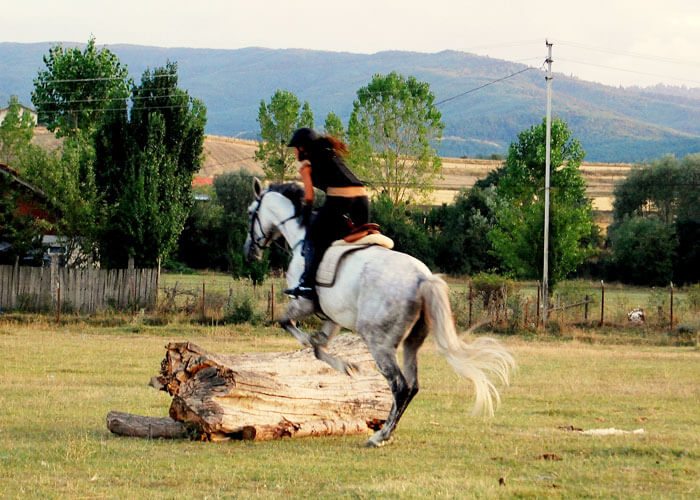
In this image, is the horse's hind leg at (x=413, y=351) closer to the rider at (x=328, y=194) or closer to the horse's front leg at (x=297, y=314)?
the horse's front leg at (x=297, y=314)

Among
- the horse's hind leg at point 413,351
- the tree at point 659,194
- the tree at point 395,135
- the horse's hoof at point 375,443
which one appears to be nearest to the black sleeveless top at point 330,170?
the horse's hind leg at point 413,351

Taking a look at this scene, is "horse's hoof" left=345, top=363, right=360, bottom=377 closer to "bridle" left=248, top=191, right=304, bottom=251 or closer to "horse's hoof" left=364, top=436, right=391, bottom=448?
"horse's hoof" left=364, top=436, right=391, bottom=448

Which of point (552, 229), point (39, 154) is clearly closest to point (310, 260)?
point (39, 154)

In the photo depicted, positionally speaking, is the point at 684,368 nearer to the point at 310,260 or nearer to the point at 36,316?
the point at 310,260

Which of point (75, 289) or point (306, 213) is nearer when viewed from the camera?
point (306, 213)

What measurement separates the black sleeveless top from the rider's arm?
0.10 metres

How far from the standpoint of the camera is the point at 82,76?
62.0m

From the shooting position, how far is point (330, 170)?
10.5 m

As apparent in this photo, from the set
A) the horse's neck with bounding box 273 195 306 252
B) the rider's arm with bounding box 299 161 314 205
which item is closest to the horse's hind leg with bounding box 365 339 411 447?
the horse's neck with bounding box 273 195 306 252

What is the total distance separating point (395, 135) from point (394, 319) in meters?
55.7

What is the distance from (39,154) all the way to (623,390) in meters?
25.3

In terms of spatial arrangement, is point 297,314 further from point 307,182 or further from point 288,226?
point 307,182

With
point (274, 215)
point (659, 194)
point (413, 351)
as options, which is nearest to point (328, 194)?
point (274, 215)

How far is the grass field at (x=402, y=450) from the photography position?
8.06 m
